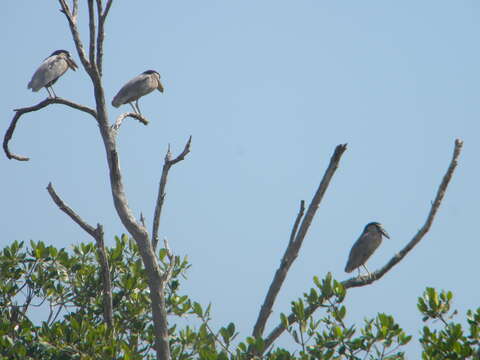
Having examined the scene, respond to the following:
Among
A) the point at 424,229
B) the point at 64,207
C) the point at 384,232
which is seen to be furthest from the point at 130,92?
the point at 424,229

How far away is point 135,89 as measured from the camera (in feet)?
48.9

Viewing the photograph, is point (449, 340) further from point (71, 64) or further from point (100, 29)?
point (71, 64)

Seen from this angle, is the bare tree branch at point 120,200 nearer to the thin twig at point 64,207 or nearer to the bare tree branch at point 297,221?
the thin twig at point 64,207

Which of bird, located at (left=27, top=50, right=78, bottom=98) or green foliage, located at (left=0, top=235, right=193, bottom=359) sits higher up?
bird, located at (left=27, top=50, right=78, bottom=98)

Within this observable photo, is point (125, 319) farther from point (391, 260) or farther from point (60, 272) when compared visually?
point (391, 260)

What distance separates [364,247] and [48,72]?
21.2 ft

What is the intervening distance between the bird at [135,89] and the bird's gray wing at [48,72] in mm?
1269

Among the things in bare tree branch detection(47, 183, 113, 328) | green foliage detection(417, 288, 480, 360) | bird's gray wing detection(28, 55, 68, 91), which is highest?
bird's gray wing detection(28, 55, 68, 91)

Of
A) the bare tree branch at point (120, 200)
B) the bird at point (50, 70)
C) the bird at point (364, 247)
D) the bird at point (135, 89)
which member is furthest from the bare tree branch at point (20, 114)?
the bird at point (364, 247)

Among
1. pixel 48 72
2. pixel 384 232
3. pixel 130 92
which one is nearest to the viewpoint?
pixel 48 72

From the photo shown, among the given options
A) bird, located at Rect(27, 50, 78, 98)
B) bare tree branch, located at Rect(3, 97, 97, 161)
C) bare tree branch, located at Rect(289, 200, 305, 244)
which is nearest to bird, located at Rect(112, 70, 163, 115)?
bird, located at Rect(27, 50, 78, 98)

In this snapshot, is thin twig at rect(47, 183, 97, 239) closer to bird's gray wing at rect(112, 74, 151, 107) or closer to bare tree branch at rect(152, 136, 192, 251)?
bare tree branch at rect(152, 136, 192, 251)

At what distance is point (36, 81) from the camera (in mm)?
13453

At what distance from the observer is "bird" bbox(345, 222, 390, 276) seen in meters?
13.8
